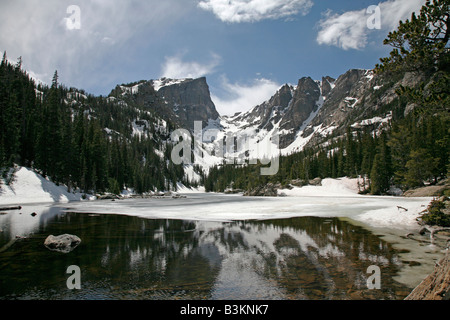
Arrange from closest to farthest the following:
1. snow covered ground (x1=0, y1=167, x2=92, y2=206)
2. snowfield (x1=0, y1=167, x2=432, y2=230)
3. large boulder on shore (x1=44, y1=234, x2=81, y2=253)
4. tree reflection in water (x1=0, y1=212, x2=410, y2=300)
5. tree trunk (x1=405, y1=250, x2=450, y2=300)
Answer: tree trunk (x1=405, y1=250, x2=450, y2=300) < tree reflection in water (x1=0, y1=212, x2=410, y2=300) < large boulder on shore (x1=44, y1=234, x2=81, y2=253) < snowfield (x1=0, y1=167, x2=432, y2=230) < snow covered ground (x1=0, y1=167, x2=92, y2=206)

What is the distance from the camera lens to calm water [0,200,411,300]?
A: 20.6 feet

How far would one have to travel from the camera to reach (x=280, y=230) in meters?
16.0

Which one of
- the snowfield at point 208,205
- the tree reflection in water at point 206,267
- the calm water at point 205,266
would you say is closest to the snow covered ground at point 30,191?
the snowfield at point 208,205

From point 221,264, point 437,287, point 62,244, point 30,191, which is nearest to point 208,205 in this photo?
point 62,244

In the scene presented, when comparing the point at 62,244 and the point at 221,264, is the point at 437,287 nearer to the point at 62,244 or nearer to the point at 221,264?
the point at 221,264

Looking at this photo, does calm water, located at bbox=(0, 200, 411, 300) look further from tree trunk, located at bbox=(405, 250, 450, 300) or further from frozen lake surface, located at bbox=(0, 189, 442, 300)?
tree trunk, located at bbox=(405, 250, 450, 300)

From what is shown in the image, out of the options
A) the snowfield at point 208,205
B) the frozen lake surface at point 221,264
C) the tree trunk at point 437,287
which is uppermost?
the tree trunk at point 437,287

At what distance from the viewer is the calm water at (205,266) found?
248 inches

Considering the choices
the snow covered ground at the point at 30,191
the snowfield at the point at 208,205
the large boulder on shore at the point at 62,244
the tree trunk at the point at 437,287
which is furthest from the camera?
the snow covered ground at the point at 30,191

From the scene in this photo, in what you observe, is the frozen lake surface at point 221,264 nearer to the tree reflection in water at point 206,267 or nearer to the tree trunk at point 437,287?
the tree reflection in water at point 206,267

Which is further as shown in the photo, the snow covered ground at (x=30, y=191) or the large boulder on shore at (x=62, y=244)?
the snow covered ground at (x=30, y=191)

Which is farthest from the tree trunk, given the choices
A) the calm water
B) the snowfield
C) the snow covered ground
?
the snow covered ground
